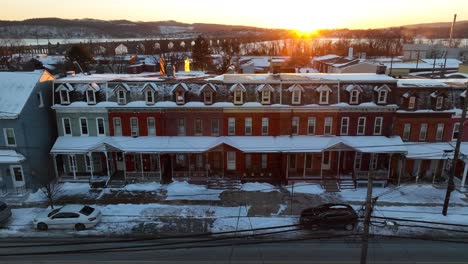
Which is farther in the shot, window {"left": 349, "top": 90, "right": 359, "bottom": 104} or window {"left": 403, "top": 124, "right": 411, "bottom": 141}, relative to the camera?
window {"left": 403, "top": 124, "right": 411, "bottom": 141}

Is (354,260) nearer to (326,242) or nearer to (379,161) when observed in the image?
(326,242)

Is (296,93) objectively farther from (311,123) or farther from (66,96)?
(66,96)

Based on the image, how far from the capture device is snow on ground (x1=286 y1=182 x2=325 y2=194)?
91.8 ft

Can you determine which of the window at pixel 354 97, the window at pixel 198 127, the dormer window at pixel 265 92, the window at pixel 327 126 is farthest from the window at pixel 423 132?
the window at pixel 198 127

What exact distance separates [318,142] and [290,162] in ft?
10.4

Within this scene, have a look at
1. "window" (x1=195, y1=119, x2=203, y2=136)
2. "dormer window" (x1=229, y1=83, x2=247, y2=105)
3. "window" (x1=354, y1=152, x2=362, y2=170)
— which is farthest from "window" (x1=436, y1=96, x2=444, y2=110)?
"window" (x1=195, y1=119, x2=203, y2=136)

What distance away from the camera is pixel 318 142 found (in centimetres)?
2894

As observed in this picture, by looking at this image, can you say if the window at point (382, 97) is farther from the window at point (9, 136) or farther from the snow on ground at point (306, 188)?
the window at point (9, 136)

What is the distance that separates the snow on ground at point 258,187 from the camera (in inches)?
1109

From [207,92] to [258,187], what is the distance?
361 inches

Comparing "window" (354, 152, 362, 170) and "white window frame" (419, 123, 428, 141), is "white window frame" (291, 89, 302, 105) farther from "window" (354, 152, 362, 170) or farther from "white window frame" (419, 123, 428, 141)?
"white window frame" (419, 123, 428, 141)

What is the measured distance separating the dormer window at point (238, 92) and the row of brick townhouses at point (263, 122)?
86 mm

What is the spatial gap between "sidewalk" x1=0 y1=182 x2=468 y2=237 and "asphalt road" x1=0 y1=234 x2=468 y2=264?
167cm

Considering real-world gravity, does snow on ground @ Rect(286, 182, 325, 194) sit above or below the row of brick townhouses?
below
